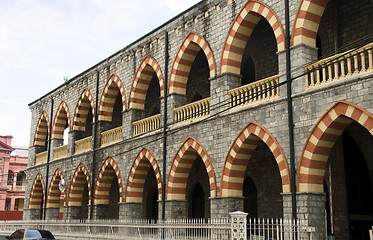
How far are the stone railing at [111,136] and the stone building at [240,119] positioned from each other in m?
0.05

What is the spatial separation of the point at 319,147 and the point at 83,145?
14110mm

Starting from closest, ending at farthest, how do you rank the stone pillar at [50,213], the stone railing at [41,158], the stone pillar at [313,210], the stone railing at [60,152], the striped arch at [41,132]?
the stone pillar at [313,210], the stone railing at [60,152], the stone pillar at [50,213], the stone railing at [41,158], the striped arch at [41,132]

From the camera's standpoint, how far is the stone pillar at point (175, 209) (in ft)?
53.0

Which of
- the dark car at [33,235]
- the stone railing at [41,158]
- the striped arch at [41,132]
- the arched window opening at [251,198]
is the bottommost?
the dark car at [33,235]

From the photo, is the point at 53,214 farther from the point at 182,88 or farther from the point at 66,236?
the point at 182,88

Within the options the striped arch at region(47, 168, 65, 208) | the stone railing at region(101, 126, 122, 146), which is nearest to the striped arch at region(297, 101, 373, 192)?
the stone railing at region(101, 126, 122, 146)

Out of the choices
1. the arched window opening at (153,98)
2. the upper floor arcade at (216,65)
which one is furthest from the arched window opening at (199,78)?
the arched window opening at (153,98)

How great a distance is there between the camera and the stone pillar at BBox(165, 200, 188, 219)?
635 inches

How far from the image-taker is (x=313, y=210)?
11477 mm

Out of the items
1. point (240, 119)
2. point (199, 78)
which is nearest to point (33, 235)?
point (240, 119)

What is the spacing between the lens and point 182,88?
17094 millimetres

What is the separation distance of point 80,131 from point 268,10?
13.4m

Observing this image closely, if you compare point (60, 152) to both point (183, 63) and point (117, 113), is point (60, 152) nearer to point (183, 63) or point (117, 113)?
point (117, 113)

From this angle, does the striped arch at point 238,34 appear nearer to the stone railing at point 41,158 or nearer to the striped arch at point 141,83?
the striped arch at point 141,83
